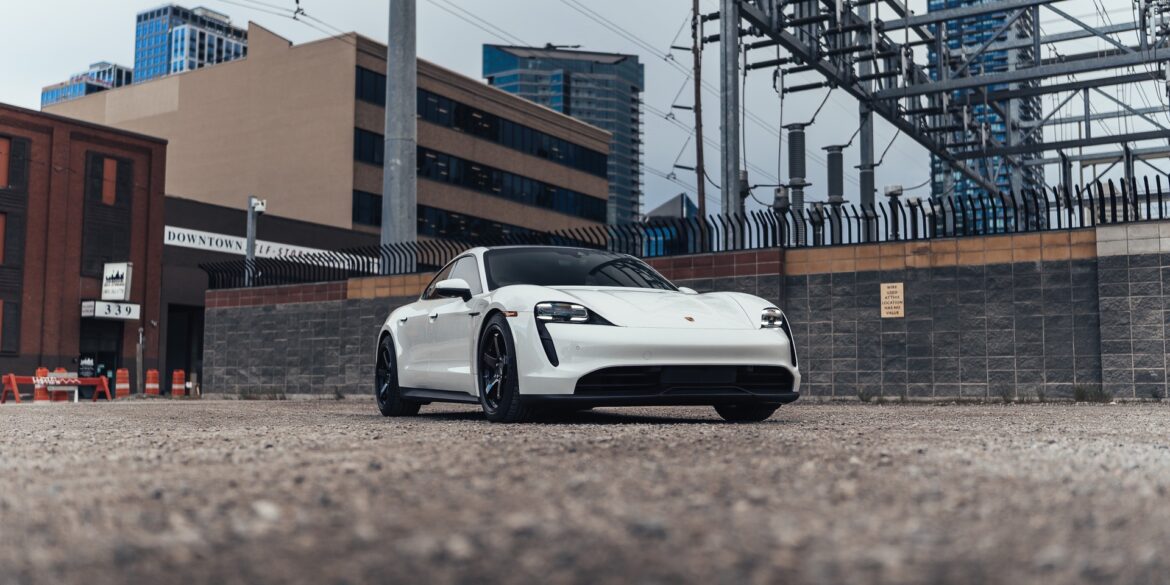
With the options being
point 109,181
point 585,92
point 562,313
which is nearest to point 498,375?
point 562,313

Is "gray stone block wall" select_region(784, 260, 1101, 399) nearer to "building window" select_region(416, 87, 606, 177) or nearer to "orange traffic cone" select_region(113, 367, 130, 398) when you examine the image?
"orange traffic cone" select_region(113, 367, 130, 398)

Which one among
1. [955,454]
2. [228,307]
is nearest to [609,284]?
[955,454]

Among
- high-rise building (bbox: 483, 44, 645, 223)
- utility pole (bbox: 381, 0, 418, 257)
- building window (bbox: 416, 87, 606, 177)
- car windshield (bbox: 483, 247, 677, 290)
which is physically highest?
high-rise building (bbox: 483, 44, 645, 223)

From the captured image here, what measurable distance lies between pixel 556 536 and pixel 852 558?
671mm

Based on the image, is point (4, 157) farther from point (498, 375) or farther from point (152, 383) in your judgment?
point (498, 375)

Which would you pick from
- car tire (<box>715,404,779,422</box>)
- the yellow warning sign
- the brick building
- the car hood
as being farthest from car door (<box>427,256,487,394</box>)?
the brick building

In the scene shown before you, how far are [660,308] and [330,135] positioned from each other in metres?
46.4

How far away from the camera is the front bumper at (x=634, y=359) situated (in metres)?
7.14

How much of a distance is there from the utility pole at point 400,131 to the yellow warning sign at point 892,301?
8074 mm

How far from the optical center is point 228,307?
68.5ft

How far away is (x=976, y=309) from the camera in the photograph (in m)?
13.2

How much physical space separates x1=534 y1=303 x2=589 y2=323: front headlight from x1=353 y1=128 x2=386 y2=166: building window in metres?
45.2

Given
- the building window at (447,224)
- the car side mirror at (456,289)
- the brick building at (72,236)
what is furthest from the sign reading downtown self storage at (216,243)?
the car side mirror at (456,289)

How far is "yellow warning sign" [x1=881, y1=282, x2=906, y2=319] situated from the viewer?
13.6 metres
